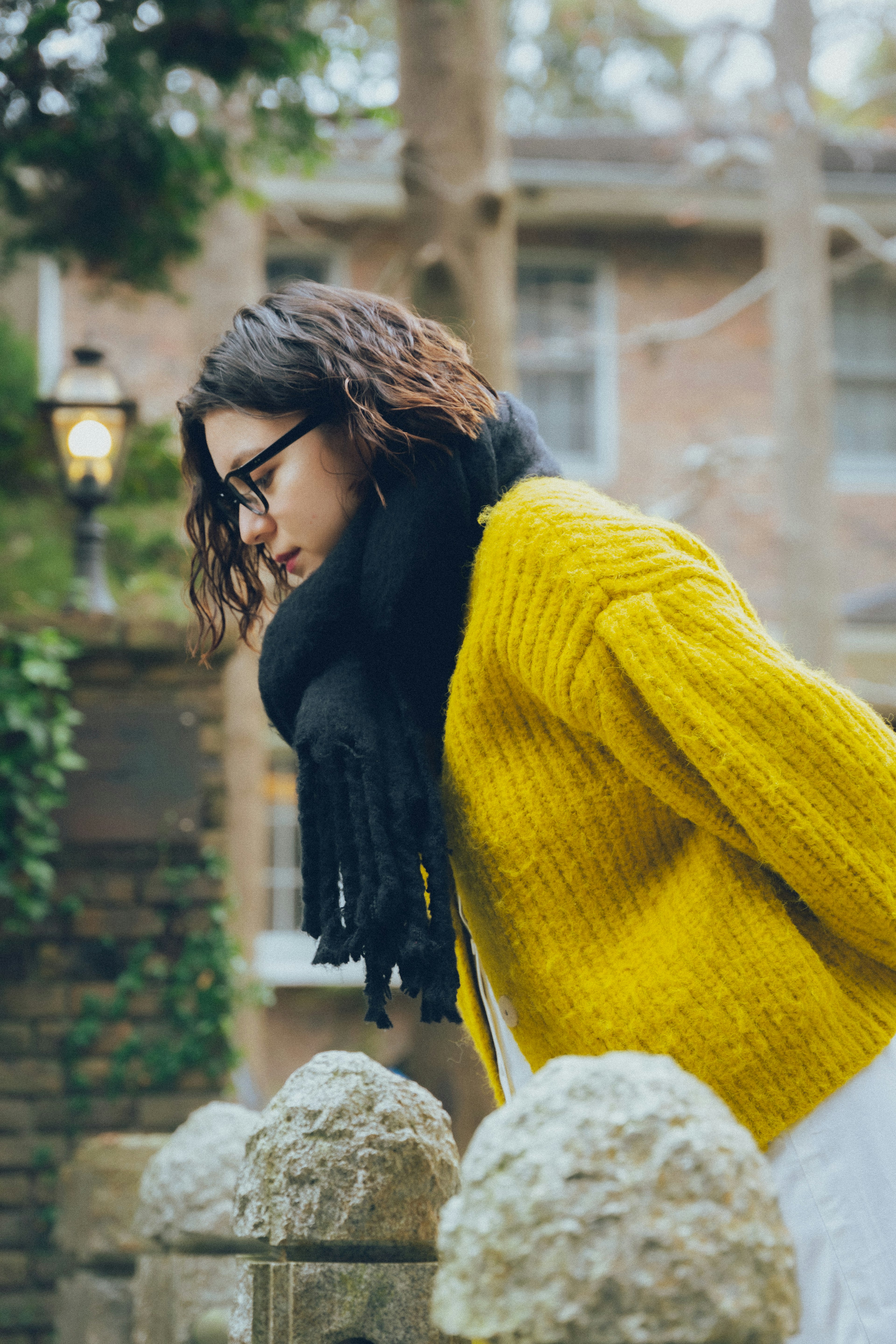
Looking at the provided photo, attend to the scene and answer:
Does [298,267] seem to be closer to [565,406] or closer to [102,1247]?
[565,406]

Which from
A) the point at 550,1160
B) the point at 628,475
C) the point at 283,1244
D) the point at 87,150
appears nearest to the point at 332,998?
the point at 628,475

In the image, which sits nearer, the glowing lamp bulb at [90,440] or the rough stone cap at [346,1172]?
the rough stone cap at [346,1172]

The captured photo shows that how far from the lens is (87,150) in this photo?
5.03m

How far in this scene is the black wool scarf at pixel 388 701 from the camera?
147cm

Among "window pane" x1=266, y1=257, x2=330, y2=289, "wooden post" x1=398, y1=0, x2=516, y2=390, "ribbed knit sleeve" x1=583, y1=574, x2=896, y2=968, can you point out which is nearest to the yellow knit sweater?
"ribbed knit sleeve" x1=583, y1=574, x2=896, y2=968

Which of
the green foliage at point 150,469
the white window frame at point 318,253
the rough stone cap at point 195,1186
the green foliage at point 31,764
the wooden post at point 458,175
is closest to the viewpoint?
the rough stone cap at point 195,1186

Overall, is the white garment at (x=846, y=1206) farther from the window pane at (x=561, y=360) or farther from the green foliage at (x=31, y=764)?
the window pane at (x=561, y=360)

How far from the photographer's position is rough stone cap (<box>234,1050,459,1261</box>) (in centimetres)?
163

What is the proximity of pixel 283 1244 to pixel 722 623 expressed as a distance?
3.20 ft

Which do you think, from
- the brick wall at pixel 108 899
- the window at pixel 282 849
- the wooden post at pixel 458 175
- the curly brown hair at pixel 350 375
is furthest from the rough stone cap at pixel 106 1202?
the window at pixel 282 849

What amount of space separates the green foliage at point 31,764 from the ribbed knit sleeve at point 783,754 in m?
2.86

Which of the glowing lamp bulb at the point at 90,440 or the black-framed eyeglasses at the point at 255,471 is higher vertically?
the black-framed eyeglasses at the point at 255,471

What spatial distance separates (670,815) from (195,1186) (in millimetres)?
1600

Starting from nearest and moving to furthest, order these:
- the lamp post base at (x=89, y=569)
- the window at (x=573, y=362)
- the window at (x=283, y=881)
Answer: the lamp post base at (x=89, y=569) < the window at (x=283, y=881) < the window at (x=573, y=362)
